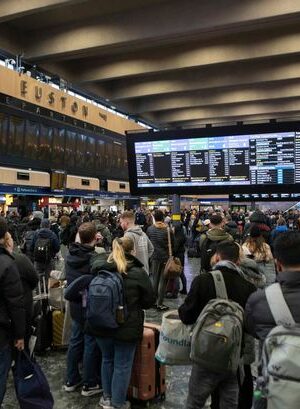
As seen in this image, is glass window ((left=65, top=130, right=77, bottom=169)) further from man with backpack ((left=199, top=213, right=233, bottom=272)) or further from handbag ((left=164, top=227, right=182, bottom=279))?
man with backpack ((left=199, top=213, right=233, bottom=272))

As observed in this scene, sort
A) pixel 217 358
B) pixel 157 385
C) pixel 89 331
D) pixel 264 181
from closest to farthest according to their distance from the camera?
pixel 217 358 → pixel 89 331 → pixel 157 385 → pixel 264 181

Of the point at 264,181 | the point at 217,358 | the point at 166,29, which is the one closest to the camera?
the point at 217,358

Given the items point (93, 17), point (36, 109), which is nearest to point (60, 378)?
point (36, 109)

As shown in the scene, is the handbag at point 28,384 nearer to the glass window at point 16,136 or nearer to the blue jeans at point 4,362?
the blue jeans at point 4,362

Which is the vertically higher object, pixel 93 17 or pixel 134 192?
pixel 93 17

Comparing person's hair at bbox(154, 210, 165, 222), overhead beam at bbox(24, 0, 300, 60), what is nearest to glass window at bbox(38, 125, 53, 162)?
overhead beam at bbox(24, 0, 300, 60)

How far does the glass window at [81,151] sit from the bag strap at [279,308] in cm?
1476

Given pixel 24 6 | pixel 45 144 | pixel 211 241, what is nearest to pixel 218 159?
pixel 211 241

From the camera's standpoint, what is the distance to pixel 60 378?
13.1ft

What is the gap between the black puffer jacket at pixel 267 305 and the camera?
1.97 m

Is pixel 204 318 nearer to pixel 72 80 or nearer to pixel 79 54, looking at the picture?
pixel 79 54

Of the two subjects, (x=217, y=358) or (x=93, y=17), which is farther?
(x=93, y=17)

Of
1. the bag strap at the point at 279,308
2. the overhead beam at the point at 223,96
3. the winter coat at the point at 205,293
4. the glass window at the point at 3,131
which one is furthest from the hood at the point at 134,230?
the overhead beam at the point at 223,96

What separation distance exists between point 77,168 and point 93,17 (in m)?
5.59
